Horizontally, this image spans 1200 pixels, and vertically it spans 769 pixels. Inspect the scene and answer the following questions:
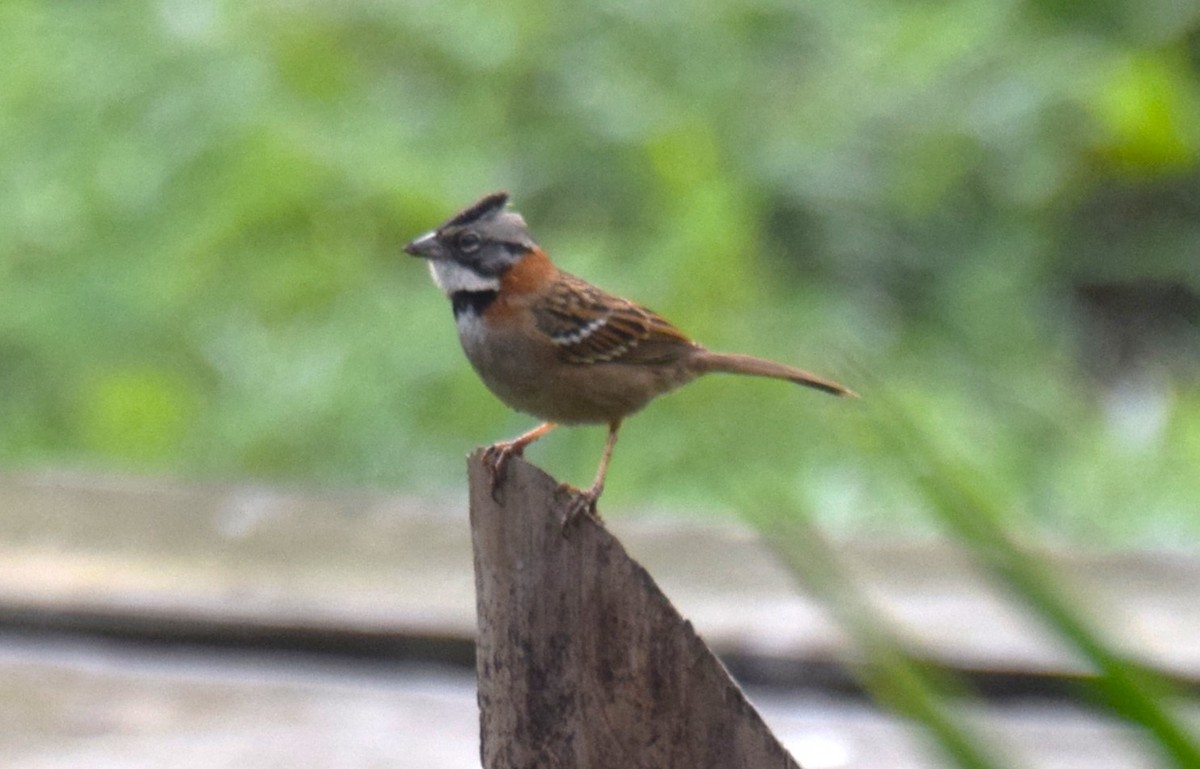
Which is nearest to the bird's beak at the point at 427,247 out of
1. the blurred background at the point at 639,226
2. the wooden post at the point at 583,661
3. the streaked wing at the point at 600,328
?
the streaked wing at the point at 600,328

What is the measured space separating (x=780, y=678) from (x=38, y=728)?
42.8 inches

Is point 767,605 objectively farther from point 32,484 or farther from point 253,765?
point 32,484

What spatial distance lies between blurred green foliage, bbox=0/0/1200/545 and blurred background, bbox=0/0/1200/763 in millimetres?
13

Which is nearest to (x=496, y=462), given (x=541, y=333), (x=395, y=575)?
(x=541, y=333)

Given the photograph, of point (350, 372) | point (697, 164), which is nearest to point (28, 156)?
point (350, 372)

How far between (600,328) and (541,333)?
0.43 feet

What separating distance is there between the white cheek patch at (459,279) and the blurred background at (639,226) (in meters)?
1.42

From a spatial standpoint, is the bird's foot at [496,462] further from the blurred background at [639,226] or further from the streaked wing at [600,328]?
the blurred background at [639,226]

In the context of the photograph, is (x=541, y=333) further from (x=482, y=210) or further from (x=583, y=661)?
(x=583, y=661)

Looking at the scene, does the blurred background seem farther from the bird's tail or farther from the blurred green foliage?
the bird's tail

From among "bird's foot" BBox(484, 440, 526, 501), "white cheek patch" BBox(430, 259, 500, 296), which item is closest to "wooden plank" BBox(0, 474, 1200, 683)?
"white cheek patch" BBox(430, 259, 500, 296)

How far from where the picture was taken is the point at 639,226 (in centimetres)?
571

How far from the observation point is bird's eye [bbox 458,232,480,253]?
2805 millimetres

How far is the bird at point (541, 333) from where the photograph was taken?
111 inches
